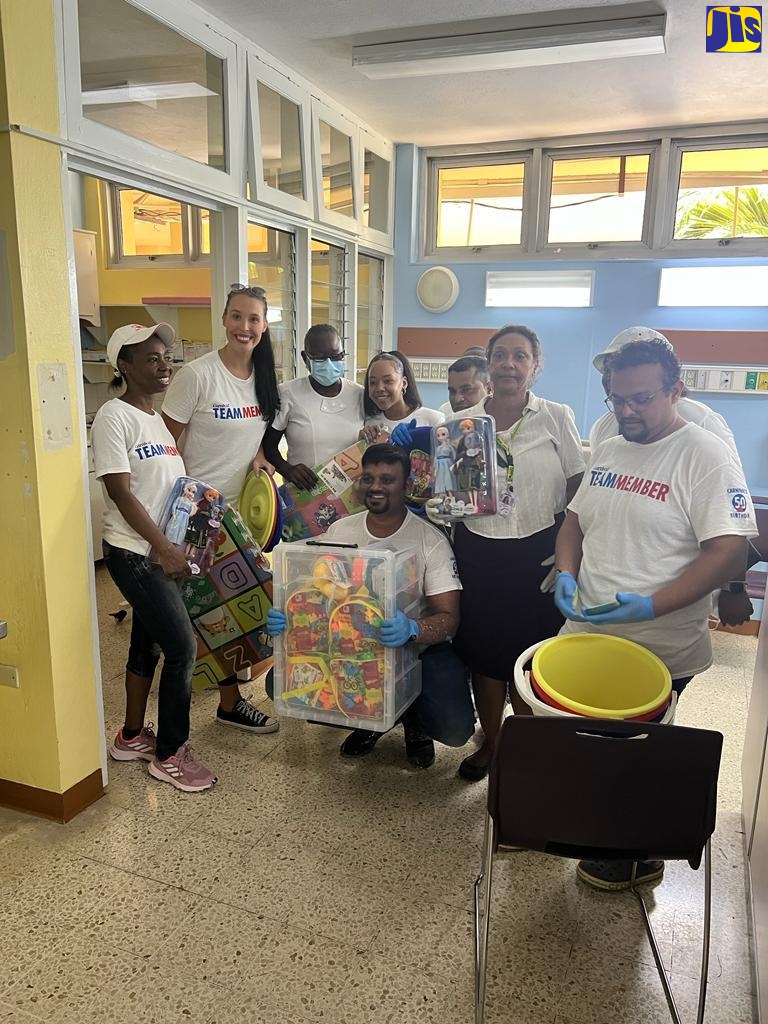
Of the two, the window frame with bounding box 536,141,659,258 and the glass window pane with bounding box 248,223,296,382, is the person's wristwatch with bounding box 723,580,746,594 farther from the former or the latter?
the window frame with bounding box 536,141,659,258

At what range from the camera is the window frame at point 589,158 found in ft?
14.9

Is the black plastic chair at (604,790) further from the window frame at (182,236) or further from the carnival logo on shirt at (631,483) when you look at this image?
the window frame at (182,236)

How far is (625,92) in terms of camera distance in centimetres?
376

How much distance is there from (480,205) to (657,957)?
14.9 ft

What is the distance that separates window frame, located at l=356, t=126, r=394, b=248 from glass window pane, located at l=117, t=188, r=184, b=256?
5.08 ft

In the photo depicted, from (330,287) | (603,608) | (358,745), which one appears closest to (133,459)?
(358,745)

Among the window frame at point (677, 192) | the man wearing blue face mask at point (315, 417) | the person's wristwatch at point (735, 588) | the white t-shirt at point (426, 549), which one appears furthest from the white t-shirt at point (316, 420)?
the window frame at point (677, 192)

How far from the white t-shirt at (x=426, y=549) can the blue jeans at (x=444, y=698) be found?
0.20 meters

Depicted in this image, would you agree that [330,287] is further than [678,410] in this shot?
Yes

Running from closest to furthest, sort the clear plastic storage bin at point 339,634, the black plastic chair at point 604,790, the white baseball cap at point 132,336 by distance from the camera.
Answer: the black plastic chair at point 604,790 → the clear plastic storage bin at point 339,634 → the white baseball cap at point 132,336

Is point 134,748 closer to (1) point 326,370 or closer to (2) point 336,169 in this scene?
(1) point 326,370

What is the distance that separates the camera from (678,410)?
6.95 feet

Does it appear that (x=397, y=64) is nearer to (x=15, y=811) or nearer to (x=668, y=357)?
(x=668, y=357)

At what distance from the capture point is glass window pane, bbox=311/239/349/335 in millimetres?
4328
